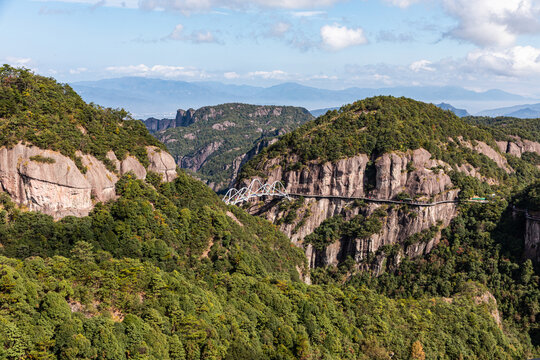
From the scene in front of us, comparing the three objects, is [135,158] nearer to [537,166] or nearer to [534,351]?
[534,351]

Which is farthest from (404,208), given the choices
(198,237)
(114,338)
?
(114,338)

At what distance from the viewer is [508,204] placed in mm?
77188

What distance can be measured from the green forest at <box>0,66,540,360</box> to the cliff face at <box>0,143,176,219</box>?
112 centimetres

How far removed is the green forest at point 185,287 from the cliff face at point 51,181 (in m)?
1.12

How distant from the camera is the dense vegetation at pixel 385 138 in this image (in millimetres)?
87312

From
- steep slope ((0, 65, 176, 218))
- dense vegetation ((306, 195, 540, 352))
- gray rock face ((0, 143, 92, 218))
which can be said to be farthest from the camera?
dense vegetation ((306, 195, 540, 352))

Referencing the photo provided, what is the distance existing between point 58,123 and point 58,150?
17.1 feet

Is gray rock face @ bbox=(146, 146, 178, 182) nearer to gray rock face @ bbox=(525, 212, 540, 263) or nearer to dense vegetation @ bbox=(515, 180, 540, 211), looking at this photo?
gray rock face @ bbox=(525, 212, 540, 263)

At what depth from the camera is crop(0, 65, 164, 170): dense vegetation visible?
40781mm

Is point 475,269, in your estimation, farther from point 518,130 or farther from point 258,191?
point 518,130

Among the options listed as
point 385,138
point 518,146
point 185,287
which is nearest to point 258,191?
point 385,138

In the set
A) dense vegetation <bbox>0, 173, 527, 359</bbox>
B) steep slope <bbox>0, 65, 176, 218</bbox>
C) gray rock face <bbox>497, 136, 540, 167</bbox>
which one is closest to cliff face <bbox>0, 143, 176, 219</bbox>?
steep slope <bbox>0, 65, 176, 218</bbox>

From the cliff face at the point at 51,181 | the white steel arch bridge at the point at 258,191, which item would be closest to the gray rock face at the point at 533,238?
the white steel arch bridge at the point at 258,191

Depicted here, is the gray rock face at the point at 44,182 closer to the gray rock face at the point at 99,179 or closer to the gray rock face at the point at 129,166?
the gray rock face at the point at 99,179
